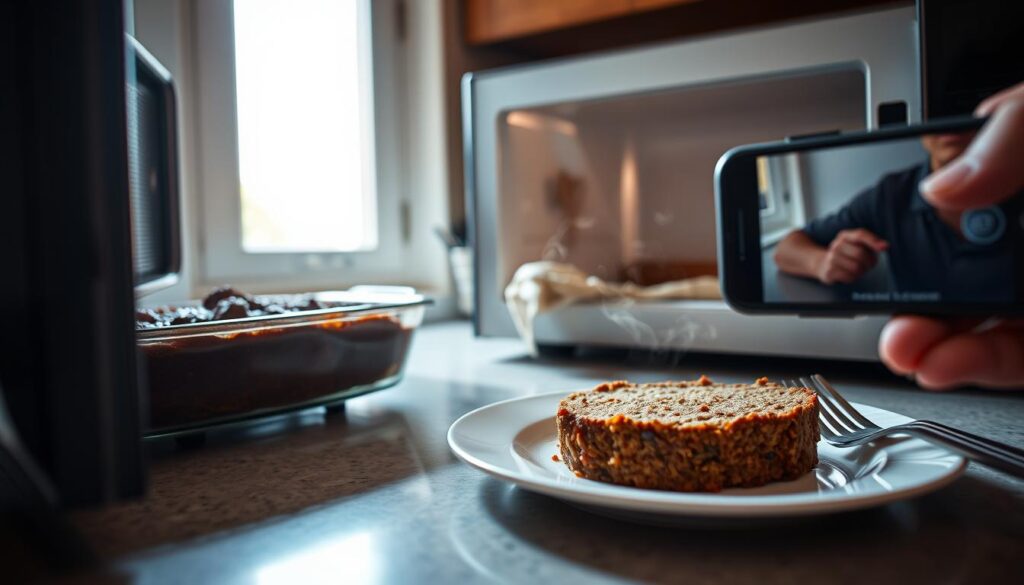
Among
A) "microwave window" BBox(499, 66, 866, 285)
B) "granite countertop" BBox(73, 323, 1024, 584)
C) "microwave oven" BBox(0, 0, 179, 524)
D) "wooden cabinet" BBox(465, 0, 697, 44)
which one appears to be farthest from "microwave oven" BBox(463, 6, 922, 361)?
"microwave oven" BBox(0, 0, 179, 524)

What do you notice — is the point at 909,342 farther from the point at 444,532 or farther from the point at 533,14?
the point at 533,14

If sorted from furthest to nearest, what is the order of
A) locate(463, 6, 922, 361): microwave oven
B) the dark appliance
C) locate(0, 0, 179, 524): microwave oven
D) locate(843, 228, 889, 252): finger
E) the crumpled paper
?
the crumpled paper < locate(463, 6, 922, 361): microwave oven < the dark appliance < locate(843, 228, 889, 252): finger < locate(0, 0, 179, 524): microwave oven

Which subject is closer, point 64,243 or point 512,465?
point 64,243

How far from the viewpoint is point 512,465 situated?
0.36m

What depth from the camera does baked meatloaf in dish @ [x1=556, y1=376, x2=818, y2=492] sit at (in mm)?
326

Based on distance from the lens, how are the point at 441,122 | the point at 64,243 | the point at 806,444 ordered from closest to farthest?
the point at 64,243 → the point at 806,444 → the point at 441,122

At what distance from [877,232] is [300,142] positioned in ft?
2.99

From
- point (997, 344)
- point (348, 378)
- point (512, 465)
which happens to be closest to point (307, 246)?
point (348, 378)

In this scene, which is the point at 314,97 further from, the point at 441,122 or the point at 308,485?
the point at 308,485

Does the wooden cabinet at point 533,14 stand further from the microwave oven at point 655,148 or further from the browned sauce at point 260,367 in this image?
the browned sauce at point 260,367

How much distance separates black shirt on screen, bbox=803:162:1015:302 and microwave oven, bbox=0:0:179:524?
34cm

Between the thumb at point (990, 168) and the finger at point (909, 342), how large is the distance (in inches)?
2.1

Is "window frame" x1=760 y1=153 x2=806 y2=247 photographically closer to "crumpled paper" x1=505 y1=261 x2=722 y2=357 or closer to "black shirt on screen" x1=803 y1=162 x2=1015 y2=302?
"black shirt on screen" x1=803 y1=162 x2=1015 y2=302

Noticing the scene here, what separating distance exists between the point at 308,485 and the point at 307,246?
2.66 ft
